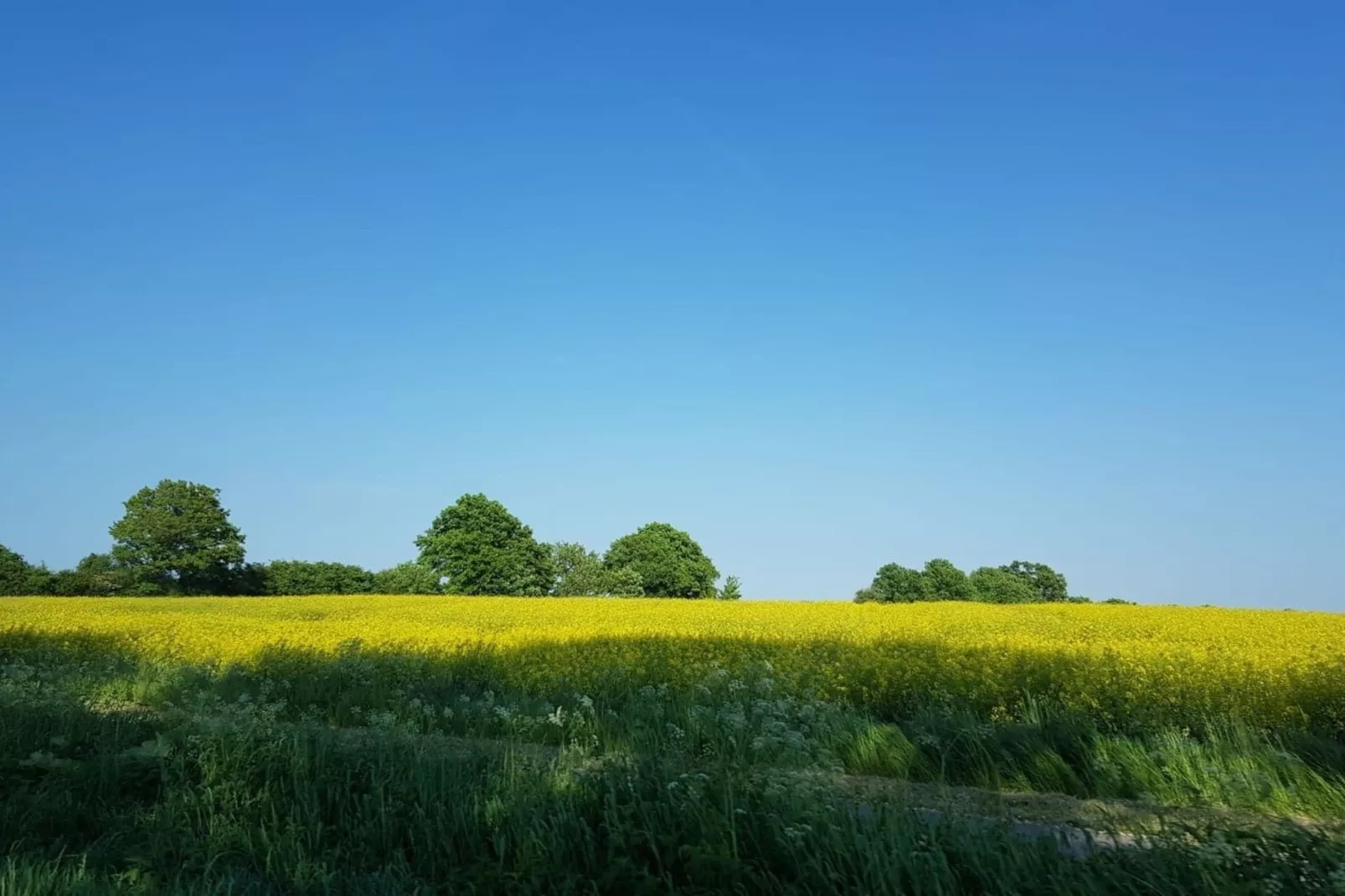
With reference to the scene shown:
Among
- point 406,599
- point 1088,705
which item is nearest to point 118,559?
point 406,599

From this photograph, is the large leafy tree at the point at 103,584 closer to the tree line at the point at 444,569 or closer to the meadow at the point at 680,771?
the tree line at the point at 444,569

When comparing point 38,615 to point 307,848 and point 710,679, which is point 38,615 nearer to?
point 710,679

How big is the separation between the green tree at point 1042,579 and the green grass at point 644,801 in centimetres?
9847

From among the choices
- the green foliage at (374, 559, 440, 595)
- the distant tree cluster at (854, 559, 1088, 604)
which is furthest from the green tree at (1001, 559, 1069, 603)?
the green foliage at (374, 559, 440, 595)

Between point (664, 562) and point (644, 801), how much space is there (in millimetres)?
80883

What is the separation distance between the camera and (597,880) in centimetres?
516

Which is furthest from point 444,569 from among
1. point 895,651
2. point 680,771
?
point 680,771

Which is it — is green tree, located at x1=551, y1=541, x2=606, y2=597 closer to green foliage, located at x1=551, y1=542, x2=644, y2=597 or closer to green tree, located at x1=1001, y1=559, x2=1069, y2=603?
green foliage, located at x1=551, y1=542, x2=644, y2=597

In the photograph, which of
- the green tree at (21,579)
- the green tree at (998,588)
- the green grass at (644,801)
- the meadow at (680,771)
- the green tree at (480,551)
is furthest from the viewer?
the green tree at (998,588)

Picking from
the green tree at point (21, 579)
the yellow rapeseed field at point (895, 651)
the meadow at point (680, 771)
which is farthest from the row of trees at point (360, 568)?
the meadow at point (680, 771)

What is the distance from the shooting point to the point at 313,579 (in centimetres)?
8156

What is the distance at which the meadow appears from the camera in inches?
196

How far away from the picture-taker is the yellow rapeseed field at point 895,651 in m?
11.7

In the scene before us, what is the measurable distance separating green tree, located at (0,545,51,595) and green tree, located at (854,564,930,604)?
69.1 m
